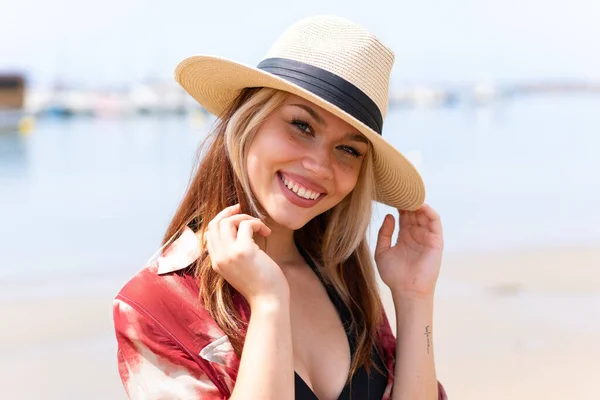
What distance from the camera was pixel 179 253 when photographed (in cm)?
207

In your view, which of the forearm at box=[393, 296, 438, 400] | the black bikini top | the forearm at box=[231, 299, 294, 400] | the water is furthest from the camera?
the water

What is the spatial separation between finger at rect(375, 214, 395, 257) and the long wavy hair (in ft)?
0.14

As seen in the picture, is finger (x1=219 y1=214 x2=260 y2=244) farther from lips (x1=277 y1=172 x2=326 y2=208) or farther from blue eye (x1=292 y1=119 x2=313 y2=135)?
blue eye (x1=292 y1=119 x2=313 y2=135)

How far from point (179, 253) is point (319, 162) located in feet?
1.38

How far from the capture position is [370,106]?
7.14 feet

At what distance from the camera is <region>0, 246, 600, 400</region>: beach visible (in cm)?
603

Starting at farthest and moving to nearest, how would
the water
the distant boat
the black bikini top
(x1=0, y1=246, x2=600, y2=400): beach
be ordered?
the distant boat, the water, (x1=0, y1=246, x2=600, y2=400): beach, the black bikini top

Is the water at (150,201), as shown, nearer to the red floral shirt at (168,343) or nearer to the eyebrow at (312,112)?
the eyebrow at (312,112)

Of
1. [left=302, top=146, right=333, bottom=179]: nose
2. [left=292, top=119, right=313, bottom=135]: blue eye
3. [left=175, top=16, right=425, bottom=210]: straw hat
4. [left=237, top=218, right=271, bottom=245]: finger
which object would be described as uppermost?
[left=175, top=16, right=425, bottom=210]: straw hat

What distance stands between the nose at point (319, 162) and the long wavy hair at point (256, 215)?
0.49ft

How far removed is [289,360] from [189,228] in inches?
18.5

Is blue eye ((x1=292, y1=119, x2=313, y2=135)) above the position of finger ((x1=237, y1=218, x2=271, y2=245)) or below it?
above

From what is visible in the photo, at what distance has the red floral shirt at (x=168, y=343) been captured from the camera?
1.89m

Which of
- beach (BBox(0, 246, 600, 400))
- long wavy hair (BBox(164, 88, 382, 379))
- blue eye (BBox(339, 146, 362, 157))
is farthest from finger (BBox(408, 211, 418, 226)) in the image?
beach (BBox(0, 246, 600, 400))
